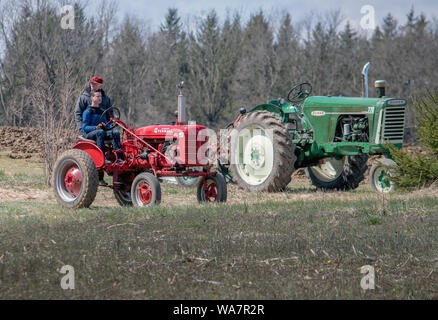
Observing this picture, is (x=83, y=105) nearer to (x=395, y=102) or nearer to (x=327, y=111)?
(x=327, y=111)

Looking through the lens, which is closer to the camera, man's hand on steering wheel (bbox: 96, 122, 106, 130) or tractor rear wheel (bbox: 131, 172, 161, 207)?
tractor rear wheel (bbox: 131, 172, 161, 207)

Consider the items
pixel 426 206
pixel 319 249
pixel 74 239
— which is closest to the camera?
pixel 319 249

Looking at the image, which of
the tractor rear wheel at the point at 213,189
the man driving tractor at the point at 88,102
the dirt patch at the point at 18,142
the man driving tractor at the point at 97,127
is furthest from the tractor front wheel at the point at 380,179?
the dirt patch at the point at 18,142

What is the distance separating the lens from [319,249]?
16.9ft

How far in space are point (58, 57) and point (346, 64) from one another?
21.8 metres

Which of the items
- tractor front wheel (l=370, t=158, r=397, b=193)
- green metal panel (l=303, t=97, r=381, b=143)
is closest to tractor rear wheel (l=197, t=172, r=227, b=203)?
green metal panel (l=303, t=97, r=381, b=143)

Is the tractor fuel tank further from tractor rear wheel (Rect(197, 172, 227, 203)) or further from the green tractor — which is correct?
the green tractor

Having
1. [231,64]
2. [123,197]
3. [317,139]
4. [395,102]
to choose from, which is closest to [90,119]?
[123,197]

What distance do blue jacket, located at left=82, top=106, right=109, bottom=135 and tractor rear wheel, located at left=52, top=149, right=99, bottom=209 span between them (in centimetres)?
46

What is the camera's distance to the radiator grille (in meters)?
10.9

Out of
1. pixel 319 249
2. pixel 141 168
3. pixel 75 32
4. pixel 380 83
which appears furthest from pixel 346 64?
pixel 319 249

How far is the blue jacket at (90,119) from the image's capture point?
8953 mm

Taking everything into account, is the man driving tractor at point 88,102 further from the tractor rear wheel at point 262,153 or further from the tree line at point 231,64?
the tree line at point 231,64

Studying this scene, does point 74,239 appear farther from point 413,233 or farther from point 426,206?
point 426,206
